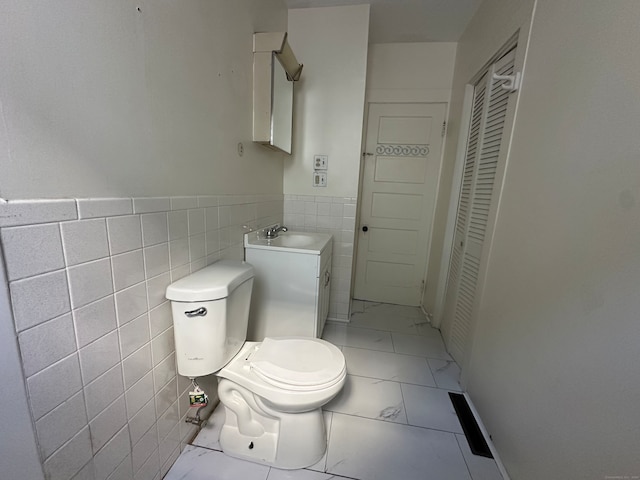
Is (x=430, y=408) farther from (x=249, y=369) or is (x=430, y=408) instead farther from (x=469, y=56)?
(x=469, y=56)

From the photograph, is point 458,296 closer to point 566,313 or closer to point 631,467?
point 566,313

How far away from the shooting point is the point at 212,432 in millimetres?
1225

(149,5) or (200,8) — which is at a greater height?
(200,8)

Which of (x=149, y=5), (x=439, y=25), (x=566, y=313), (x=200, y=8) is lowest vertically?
(x=566, y=313)

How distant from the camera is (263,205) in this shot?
1.79m

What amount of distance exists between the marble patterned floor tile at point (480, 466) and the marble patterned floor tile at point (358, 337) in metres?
0.80

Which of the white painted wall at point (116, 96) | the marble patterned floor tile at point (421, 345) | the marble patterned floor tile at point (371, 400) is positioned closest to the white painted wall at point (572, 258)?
the marble patterned floor tile at point (371, 400)

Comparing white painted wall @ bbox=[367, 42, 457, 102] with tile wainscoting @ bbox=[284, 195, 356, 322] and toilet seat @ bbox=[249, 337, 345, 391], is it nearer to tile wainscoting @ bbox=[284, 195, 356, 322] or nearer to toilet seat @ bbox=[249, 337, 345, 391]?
tile wainscoting @ bbox=[284, 195, 356, 322]

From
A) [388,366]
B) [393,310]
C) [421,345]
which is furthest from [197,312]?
[393,310]

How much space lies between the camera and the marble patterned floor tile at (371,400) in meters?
1.37

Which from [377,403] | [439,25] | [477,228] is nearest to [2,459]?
[377,403]

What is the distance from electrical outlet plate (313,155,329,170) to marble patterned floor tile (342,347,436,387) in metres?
1.50

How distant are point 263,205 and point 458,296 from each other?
5.16 ft

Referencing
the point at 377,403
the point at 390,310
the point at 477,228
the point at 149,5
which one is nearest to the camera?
the point at 149,5
